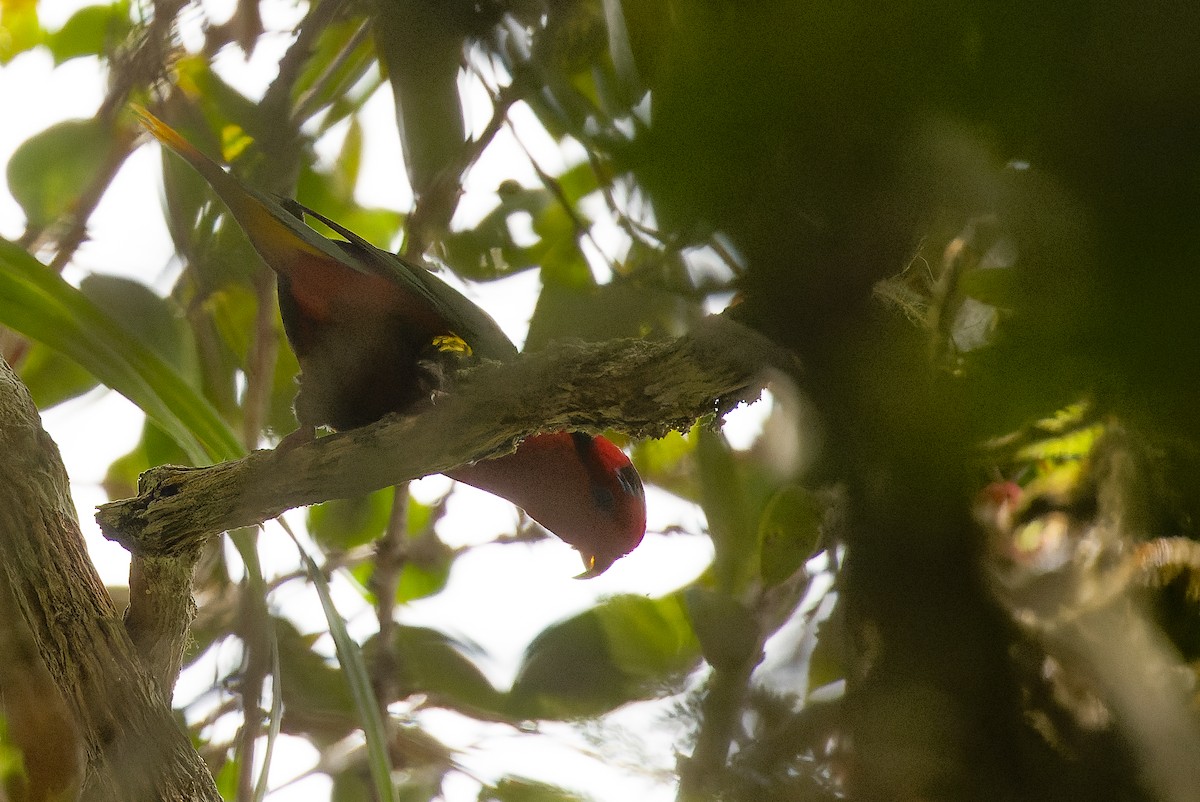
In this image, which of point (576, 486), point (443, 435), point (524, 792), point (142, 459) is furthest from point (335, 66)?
point (142, 459)

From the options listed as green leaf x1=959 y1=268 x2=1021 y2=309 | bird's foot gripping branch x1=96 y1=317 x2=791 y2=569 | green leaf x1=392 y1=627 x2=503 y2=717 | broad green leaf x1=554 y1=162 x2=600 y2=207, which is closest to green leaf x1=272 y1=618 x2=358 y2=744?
green leaf x1=392 y1=627 x2=503 y2=717

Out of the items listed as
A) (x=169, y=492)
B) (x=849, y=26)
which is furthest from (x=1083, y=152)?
(x=169, y=492)

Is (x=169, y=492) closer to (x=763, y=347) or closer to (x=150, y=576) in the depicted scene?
(x=150, y=576)

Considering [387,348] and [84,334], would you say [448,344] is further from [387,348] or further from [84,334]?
[84,334]

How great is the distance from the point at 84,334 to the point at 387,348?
0.53 meters

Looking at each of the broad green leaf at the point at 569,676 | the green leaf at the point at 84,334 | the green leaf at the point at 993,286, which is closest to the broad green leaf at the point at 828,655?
the green leaf at the point at 993,286

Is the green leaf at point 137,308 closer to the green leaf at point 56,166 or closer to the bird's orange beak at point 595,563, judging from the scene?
the green leaf at point 56,166

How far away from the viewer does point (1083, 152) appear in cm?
24

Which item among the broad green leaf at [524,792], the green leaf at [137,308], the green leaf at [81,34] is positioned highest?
the green leaf at [81,34]

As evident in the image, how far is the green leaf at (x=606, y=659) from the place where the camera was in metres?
0.63

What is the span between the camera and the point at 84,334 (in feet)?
5.27

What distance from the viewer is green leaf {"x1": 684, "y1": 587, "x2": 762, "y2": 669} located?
0.46m

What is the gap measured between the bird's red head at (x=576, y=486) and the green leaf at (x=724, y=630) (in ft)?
5.15

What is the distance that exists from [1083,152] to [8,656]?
5.69ft
